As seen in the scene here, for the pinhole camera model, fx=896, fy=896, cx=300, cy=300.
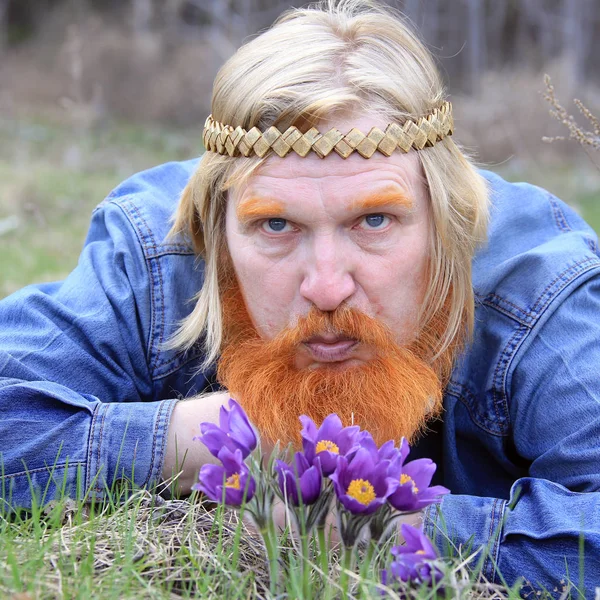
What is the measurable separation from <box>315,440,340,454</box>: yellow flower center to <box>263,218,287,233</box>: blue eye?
0.94m

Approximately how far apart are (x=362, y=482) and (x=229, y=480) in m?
0.29

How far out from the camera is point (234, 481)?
1.96 m

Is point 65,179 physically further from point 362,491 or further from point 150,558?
point 362,491

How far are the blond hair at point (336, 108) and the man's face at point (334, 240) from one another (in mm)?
71

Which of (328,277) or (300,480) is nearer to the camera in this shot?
(300,480)

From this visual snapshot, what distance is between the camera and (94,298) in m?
3.16

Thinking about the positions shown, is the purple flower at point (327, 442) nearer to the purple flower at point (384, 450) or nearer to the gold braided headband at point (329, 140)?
the purple flower at point (384, 450)

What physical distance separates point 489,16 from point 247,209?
70.7 feet

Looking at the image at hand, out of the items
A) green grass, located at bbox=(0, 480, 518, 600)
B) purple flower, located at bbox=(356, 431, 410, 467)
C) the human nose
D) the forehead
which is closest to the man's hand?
green grass, located at bbox=(0, 480, 518, 600)

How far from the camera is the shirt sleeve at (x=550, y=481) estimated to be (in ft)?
8.09

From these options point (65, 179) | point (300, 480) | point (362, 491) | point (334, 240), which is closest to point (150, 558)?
point (300, 480)

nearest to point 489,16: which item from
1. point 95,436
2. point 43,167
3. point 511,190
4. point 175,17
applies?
point 175,17

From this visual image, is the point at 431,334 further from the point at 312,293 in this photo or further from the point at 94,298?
the point at 94,298

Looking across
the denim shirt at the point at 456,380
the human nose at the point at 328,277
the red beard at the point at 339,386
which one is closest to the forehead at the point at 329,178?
the human nose at the point at 328,277
